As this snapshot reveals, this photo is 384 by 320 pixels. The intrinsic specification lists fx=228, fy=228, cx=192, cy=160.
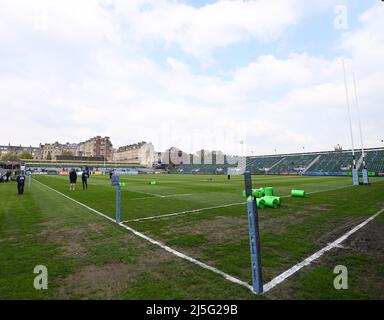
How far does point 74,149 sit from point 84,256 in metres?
210

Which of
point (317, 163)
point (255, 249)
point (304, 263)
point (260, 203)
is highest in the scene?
point (317, 163)

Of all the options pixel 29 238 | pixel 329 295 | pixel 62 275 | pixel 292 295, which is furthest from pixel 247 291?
pixel 29 238

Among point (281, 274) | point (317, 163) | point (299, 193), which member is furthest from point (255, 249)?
point (317, 163)

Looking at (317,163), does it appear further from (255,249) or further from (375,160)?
(255,249)

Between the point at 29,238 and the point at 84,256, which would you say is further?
the point at 29,238

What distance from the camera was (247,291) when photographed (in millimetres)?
3744

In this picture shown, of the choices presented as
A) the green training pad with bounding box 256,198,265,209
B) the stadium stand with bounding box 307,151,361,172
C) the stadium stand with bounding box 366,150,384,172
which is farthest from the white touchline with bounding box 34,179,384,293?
the stadium stand with bounding box 307,151,361,172

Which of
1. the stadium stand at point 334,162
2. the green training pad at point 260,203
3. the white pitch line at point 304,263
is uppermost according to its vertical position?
the stadium stand at point 334,162

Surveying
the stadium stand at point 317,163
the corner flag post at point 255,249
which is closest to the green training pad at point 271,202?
the corner flag post at point 255,249

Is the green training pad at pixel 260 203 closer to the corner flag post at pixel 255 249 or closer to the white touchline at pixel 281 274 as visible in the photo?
the white touchline at pixel 281 274

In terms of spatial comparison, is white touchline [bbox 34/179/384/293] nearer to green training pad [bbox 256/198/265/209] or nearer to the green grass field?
the green grass field

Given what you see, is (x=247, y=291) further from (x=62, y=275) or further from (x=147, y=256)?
(x=62, y=275)

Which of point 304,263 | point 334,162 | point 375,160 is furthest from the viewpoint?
point 334,162
